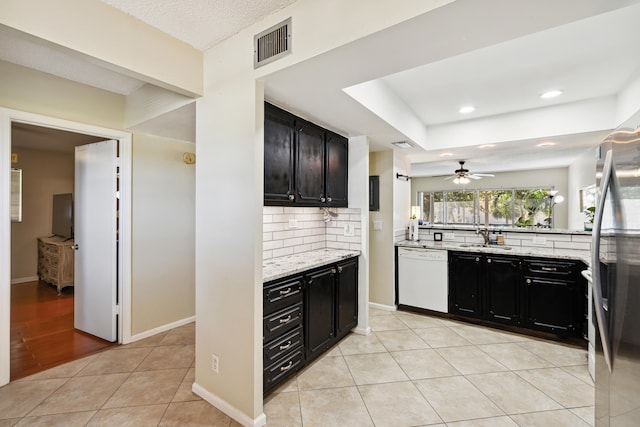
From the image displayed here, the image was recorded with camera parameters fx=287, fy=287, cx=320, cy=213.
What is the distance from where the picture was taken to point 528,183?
795 cm

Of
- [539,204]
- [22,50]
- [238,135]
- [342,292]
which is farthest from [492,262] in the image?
[539,204]

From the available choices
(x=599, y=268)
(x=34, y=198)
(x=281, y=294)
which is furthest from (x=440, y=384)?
(x=34, y=198)

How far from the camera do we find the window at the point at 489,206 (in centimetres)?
772

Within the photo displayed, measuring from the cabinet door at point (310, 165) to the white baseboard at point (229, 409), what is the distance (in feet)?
5.36

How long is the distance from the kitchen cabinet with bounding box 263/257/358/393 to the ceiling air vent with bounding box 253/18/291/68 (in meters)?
1.53

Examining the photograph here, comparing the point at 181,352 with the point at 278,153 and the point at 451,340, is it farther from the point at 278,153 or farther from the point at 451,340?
the point at 451,340

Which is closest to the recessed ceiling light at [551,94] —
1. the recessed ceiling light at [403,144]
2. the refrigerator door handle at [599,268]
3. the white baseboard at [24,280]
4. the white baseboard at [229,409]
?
the recessed ceiling light at [403,144]

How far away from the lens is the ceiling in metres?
1.47

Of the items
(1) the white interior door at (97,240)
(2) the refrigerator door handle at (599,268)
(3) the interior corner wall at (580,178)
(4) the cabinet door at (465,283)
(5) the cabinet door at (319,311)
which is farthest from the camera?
(3) the interior corner wall at (580,178)

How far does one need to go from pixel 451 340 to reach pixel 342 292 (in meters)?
1.36

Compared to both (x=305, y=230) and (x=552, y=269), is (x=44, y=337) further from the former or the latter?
(x=552, y=269)

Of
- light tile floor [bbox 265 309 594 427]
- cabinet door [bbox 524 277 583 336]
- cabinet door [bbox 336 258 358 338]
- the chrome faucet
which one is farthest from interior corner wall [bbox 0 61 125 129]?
cabinet door [bbox 524 277 583 336]

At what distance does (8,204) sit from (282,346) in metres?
2.48

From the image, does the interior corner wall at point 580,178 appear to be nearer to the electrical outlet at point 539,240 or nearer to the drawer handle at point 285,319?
the electrical outlet at point 539,240
